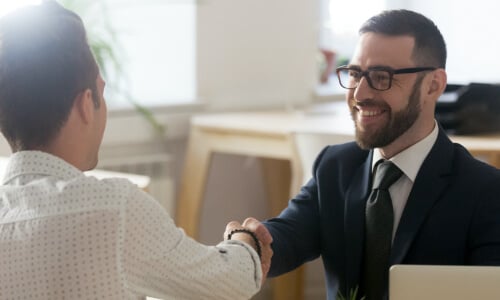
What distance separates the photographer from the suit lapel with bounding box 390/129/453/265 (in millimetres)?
2023

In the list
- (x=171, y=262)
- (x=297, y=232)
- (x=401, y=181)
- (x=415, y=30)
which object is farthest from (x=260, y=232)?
(x=415, y=30)

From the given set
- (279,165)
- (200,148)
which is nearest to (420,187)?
(200,148)

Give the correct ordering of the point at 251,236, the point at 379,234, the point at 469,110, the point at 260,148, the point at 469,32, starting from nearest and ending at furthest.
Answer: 1. the point at 251,236
2. the point at 379,234
3. the point at 469,110
4. the point at 260,148
5. the point at 469,32

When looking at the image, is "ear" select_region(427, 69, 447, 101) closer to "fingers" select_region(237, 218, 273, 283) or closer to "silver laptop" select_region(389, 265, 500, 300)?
"fingers" select_region(237, 218, 273, 283)

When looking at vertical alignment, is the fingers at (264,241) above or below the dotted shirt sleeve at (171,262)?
below

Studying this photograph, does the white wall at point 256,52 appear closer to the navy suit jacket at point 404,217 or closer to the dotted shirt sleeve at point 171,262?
the navy suit jacket at point 404,217

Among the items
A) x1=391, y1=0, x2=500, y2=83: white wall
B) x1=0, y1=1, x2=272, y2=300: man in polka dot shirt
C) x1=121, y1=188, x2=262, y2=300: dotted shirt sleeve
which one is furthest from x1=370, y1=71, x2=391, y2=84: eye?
x1=391, y1=0, x2=500, y2=83: white wall

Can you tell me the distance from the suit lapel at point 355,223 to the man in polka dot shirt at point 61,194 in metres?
0.65

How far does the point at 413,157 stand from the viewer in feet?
6.89

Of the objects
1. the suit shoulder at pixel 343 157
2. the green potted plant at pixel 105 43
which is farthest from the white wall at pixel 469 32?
the suit shoulder at pixel 343 157

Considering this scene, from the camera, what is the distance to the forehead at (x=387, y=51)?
2086 mm

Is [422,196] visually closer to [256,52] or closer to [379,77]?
[379,77]

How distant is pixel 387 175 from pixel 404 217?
Answer: 11 cm

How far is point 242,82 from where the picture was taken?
424 cm
